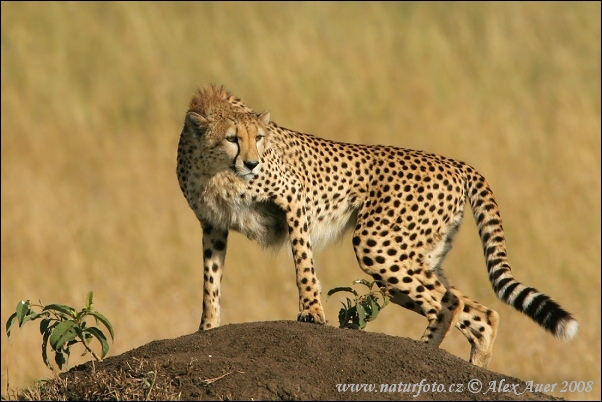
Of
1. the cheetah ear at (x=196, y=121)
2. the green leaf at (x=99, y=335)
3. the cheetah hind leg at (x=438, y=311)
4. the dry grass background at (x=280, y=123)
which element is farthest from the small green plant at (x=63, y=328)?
the dry grass background at (x=280, y=123)

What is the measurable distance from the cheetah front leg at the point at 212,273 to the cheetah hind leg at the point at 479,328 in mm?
1098

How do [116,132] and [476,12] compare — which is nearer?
[116,132]

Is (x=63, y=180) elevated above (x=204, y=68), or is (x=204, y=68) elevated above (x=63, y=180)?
(x=204, y=68)

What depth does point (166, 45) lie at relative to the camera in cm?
1442

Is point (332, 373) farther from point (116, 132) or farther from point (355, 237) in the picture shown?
point (116, 132)

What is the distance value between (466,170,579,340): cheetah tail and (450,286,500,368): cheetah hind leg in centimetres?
13

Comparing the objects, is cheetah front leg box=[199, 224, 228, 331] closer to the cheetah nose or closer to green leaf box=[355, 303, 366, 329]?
A: the cheetah nose

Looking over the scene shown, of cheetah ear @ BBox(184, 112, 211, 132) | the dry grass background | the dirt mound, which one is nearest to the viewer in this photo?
the dirt mound

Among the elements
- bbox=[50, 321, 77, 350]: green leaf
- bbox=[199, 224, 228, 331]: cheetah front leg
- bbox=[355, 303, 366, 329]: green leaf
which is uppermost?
bbox=[199, 224, 228, 331]: cheetah front leg

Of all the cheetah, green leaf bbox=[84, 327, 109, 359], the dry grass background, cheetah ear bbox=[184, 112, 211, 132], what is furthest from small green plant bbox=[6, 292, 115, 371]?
the dry grass background

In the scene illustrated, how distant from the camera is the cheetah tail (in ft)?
17.4

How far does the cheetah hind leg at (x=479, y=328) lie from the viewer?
5707 millimetres

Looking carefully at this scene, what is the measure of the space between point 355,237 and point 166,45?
8.92m

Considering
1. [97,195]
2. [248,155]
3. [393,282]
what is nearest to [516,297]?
[393,282]
